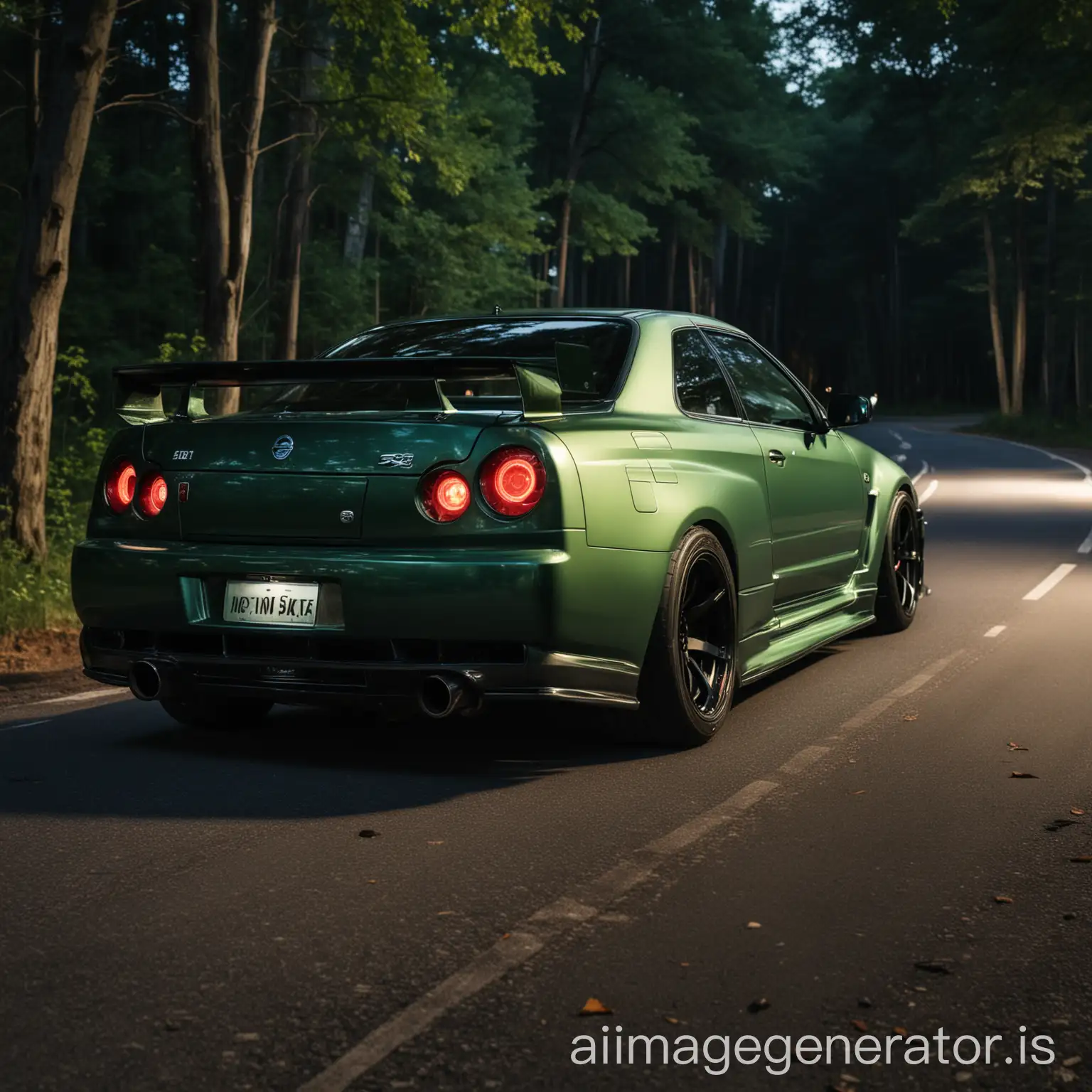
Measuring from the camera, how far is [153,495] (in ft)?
21.4

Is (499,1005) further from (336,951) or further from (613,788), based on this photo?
(613,788)

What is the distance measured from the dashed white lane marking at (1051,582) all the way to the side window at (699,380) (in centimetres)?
525

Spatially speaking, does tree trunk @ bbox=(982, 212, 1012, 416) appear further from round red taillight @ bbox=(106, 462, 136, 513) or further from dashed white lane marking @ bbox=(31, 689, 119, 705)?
round red taillight @ bbox=(106, 462, 136, 513)

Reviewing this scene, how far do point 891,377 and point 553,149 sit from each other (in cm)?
4461

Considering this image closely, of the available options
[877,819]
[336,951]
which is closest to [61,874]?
[336,951]

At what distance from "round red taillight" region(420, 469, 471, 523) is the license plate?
49 cm

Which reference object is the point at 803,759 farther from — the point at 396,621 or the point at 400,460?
the point at 400,460

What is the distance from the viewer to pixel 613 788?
6.09 m

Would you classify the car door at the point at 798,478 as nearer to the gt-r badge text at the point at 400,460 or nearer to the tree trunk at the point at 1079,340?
the gt-r badge text at the point at 400,460

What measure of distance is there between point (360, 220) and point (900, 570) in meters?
27.4

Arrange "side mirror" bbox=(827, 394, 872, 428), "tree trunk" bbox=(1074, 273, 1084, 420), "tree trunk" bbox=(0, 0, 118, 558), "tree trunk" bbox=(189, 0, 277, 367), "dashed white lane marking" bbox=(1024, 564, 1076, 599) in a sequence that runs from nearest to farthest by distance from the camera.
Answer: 1. "side mirror" bbox=(827, 394, 872, 428)
2. "dashed white lane marking" bbox=(1024, 564, 1076, 599)
3. "tree trunk" bbox=(0, 0, 118, 558)
4. "tree trunk" bbox=(189, 0, 277, 367)
5. "tree trunk" bbox=(1074, 273, 1084, 420)

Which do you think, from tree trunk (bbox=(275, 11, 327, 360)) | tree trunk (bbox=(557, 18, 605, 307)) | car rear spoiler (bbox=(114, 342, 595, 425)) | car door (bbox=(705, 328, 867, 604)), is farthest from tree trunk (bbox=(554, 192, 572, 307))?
car rear spoiler (bbox=(114, 342, 595, 425))

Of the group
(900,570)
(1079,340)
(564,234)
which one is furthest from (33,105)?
(1079,340)

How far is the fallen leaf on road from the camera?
4051mm
